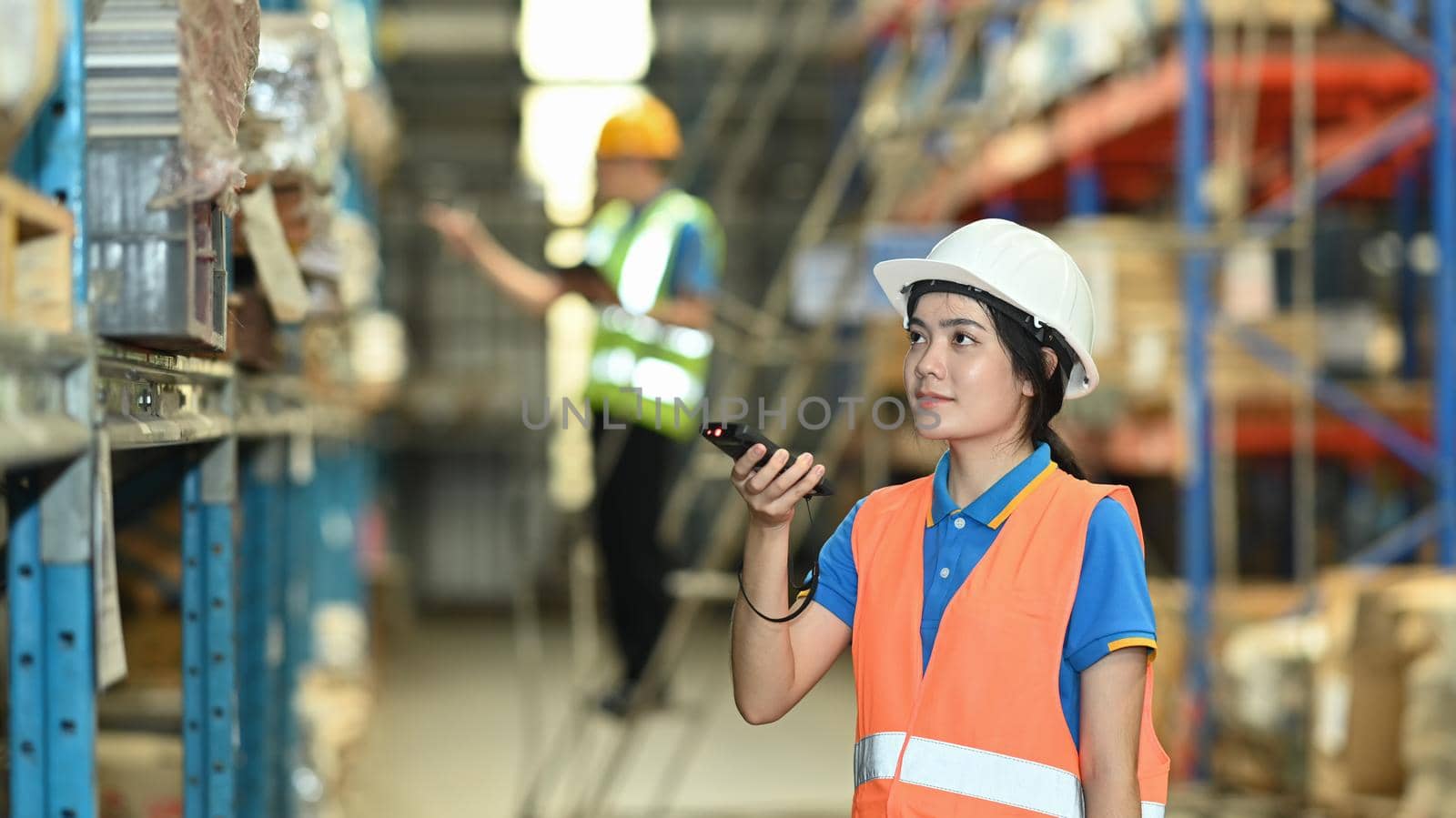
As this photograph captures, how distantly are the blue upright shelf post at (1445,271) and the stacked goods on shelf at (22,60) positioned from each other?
233 inches

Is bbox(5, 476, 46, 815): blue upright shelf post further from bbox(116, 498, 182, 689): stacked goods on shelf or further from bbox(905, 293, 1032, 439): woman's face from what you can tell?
bbox(116, 498, 182, 689): stacked goods on shelf

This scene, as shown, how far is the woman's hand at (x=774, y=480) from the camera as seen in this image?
6.70ft

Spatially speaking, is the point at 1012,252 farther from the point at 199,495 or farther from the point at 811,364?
the point at 811,364

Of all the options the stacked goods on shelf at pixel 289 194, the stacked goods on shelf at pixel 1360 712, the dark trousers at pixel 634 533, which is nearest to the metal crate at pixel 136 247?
the stacked goods on shelf at pixel 289 194

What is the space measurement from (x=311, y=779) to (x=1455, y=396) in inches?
184

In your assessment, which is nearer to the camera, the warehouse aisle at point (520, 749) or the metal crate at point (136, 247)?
the metal crate at point (136, 247)

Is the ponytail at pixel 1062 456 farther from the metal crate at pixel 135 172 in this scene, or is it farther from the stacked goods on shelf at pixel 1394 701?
the stacked goods on shelf at pixel 1394 701

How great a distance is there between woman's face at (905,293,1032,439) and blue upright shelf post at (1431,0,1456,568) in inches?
193

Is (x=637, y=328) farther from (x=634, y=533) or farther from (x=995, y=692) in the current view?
(x=995, y=692)

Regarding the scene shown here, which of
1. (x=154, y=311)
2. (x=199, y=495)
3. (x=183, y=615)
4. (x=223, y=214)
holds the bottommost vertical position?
(x=183, y=615)

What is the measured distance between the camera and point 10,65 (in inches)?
64.2

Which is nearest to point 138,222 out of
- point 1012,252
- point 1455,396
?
point 1012,252

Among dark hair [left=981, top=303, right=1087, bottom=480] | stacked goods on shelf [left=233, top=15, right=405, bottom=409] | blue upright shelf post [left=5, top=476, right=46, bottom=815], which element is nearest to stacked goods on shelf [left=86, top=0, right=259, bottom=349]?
blue upright shelf post [left=5, top=476, right=46, bottom=815]

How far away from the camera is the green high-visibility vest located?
4902mm
